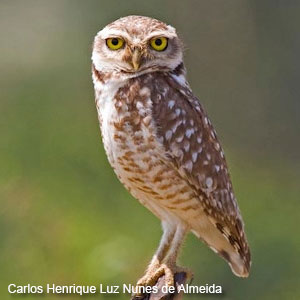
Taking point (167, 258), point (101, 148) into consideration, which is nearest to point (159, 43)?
point (167, 258)

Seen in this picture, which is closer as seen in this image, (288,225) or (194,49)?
(288,225)

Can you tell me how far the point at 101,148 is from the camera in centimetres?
966

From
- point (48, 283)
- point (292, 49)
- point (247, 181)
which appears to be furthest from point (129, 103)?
point (292, 49)

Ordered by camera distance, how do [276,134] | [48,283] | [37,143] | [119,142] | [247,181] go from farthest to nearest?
[276,134] < [247,181] < [37,143] < [48,283] < [119,142]

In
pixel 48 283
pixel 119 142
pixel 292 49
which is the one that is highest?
pixel 292 49

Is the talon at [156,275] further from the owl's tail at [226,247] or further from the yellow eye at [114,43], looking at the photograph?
the yellow eye at [114,43]

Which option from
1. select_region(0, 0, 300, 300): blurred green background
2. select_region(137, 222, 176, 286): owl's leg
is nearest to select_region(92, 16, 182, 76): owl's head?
select_region(137, 222, 176, 286): owl's leg

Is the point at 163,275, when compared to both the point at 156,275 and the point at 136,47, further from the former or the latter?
the point at 136,47

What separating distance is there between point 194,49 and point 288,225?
8.25ft

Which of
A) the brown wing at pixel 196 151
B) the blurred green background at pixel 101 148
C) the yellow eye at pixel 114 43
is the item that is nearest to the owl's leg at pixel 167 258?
the brown wing at pixel 196 151

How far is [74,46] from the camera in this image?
11422 millimetres

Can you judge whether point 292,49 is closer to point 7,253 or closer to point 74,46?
point 74,46

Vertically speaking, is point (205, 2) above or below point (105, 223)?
above

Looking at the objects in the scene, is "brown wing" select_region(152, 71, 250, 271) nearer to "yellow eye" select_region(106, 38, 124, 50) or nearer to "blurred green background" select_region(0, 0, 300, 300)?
"yellow eye" select_region(106, 38, 124, 50)
